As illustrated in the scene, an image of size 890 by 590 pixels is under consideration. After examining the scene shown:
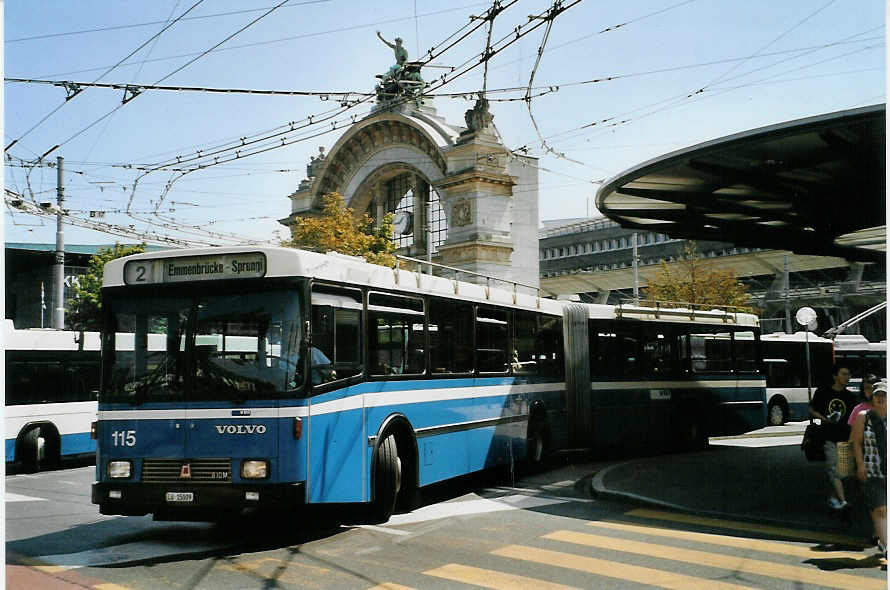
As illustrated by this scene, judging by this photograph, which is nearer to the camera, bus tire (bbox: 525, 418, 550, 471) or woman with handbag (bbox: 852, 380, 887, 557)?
woman with handbag (bbox: 852, 380, 887, 557)

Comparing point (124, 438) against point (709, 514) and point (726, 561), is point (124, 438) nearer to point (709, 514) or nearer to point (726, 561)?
point (726, 561)

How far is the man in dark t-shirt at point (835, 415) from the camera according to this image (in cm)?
1064

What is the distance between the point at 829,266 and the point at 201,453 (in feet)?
151

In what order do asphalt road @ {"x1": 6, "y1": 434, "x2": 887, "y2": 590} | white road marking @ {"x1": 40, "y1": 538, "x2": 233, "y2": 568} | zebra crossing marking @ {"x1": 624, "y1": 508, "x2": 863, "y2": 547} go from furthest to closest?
zebra crossing marking @ {"x1": 624, "y1": 508, "x2": 863, "y2": 547}
white road marking @ {"x1": 40, "y1": 538, "x2": 233, "y2": 568}
asphalt road @ {"x1": 6, "y1": 434, "x2": 887, "y2": 590}

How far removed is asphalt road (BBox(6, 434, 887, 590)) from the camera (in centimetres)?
762

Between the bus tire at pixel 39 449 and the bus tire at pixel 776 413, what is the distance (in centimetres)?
2068

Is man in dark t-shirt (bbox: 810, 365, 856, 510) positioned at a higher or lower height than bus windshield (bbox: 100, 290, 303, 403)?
lower

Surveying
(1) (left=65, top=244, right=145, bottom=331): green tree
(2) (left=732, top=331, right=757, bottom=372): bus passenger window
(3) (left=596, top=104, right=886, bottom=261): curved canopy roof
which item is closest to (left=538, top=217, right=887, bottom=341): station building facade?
(3) (left=596, top=104, right=886, bottom=261): curved canopy roof

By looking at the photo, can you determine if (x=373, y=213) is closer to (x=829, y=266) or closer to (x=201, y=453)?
(x=829, y=266)

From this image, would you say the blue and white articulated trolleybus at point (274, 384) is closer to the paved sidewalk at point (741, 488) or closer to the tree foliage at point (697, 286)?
the paved sidewalk at point (741, 488)

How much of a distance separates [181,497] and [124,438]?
2.85ft

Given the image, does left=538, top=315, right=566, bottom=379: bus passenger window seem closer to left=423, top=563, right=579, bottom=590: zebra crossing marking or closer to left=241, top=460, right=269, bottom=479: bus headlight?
left=241, top=460, right=269, bottom=479: bus headlight

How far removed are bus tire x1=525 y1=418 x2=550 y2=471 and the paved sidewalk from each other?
4.20 feet

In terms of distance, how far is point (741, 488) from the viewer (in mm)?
12914
